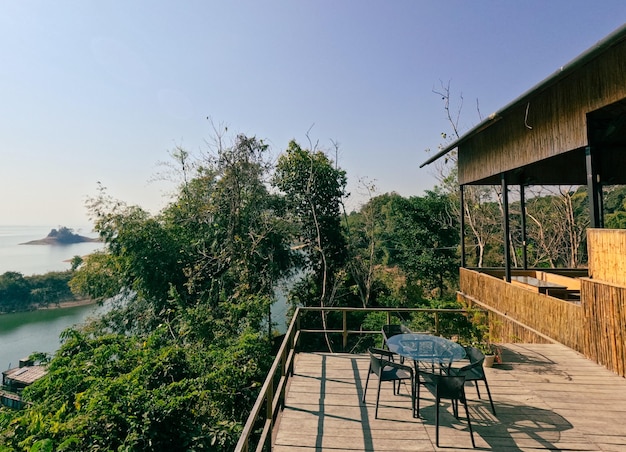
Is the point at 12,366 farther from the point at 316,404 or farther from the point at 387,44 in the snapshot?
the point at 387,44

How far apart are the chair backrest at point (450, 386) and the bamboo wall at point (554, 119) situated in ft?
14.6

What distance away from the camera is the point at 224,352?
30.2 feet

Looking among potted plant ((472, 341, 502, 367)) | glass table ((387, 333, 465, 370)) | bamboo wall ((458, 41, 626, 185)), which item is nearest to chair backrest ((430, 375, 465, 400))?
glass table ((387, 333, 465, 370))

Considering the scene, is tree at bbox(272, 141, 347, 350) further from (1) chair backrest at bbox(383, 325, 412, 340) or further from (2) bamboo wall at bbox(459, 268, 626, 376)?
(1) chair backrest at bbox(383, 325, 412, 340)

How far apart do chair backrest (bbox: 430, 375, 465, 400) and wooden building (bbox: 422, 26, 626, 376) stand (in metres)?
2.88

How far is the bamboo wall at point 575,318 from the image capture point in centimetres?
434

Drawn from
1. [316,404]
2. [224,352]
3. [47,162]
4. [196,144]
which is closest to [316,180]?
[196,144]

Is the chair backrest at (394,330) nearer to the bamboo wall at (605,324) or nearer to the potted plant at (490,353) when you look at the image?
the potted plant at (490,353)

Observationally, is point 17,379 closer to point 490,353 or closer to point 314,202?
point 314,202

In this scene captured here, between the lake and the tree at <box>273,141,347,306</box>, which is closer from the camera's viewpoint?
the tree at <box>273,141,347,306</box>

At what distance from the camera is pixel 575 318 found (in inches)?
206

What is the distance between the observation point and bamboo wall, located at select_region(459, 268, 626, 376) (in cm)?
434

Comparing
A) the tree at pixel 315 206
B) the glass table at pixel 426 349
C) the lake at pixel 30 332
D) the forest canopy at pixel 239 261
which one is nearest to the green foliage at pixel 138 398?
the forest canopy at pixel 239 261

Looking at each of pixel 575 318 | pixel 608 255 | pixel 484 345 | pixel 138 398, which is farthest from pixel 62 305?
pixel 608 255
